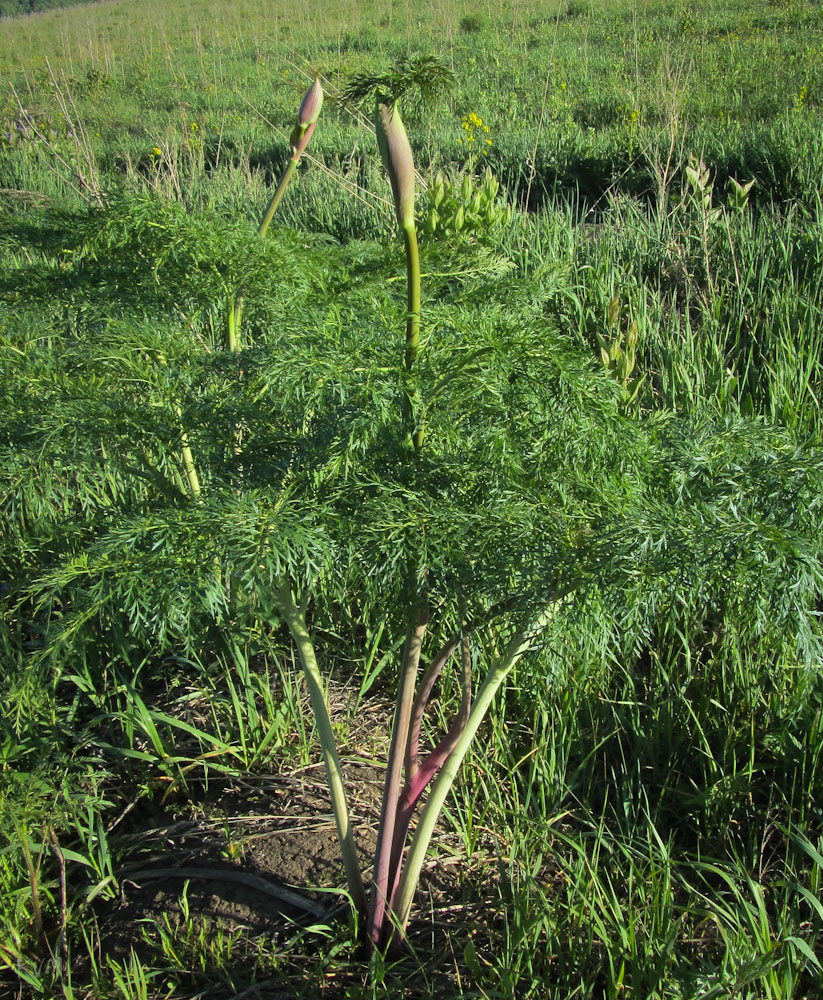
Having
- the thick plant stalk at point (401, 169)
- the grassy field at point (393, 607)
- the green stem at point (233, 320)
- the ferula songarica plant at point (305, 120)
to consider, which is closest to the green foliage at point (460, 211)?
the grassy field at point (393, 607)

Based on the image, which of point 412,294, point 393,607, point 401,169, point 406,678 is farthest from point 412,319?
point 406,678

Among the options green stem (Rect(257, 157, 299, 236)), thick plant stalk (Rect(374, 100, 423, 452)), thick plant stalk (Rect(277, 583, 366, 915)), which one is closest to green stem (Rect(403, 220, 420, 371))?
thick plant stalk (Rect(374, 100, 423, 452))

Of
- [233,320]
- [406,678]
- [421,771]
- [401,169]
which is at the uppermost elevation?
[401,169]

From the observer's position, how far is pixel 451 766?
129 cm

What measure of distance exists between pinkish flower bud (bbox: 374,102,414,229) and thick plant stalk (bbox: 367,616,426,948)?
554mm

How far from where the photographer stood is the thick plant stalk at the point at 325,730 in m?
1.21

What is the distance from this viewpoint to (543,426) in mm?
1048

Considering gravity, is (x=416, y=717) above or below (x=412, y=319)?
below

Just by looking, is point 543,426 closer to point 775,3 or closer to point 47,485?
point 47,485

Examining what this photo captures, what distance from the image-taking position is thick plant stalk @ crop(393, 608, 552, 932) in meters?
1.14

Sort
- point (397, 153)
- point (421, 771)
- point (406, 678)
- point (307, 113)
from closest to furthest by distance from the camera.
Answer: point (397, 153), point (406, 678), point (421, 771), point (307, 113)

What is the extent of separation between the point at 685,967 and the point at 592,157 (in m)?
5.07

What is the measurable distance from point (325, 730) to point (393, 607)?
35 centimetres

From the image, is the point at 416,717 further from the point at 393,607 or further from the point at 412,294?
the point at 412,294
